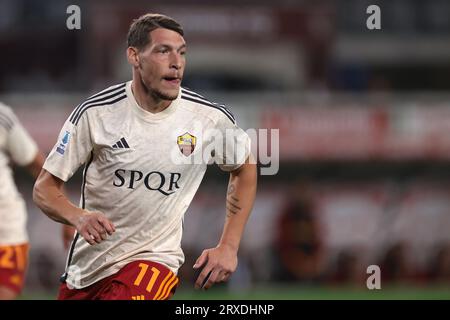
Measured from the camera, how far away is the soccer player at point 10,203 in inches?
385

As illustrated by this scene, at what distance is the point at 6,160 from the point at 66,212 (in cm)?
274

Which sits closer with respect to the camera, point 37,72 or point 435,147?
point 435,147

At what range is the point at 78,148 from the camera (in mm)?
7520

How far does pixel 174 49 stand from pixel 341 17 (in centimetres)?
2331

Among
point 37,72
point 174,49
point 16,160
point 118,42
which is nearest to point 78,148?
point 174,49

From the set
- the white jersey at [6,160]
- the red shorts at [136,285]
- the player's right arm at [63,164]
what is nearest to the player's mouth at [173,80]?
the player's right arm at [63,164]

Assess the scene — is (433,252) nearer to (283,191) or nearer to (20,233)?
(283,191)

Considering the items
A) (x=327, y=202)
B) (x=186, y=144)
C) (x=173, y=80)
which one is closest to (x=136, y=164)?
(x=186, y=144)

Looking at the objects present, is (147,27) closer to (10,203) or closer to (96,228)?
(96,228)

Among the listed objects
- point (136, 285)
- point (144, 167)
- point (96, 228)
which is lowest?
point (136, 285)

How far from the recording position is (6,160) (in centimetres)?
988

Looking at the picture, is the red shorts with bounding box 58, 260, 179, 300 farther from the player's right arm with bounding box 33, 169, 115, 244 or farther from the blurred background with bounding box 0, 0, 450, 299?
the blurred background with bounding box 0, 0, 450, 299

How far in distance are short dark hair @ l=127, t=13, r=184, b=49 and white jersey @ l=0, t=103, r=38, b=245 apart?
244 cm

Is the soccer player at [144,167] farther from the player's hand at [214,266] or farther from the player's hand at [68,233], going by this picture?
the player's hand at [68,233]
